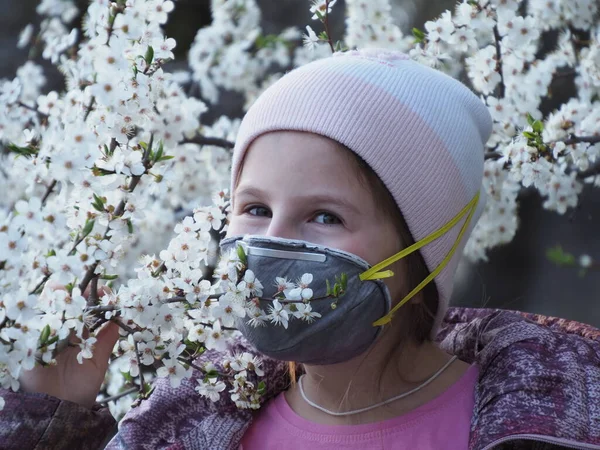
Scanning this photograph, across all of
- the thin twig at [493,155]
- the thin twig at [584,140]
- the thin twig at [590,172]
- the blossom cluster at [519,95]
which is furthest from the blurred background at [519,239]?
the thin twig at [584,140]

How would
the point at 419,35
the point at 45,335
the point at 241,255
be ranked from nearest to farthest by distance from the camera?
1. the point at 45,335
2. the point at 241,255
3. the point at 419,35

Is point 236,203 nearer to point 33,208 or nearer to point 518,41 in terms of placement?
point 33,208

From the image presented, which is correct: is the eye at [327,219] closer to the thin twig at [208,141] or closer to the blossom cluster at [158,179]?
the blossom cluster at [158,179]

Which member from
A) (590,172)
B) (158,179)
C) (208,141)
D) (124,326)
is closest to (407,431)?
(124,326)

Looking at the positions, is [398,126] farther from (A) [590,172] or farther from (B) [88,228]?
(A) [590,172]

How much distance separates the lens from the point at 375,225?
177 cm

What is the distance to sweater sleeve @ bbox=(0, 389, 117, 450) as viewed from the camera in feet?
5.61

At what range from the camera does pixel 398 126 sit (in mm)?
1787

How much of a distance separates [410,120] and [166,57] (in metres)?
0.53

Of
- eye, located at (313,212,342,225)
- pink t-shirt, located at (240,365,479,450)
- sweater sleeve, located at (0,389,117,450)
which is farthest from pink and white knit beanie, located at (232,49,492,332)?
sweater sleeve, located at (0,389,117,450)

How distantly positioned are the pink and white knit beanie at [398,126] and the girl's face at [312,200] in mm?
41

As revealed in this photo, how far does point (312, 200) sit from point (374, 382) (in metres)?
0.44

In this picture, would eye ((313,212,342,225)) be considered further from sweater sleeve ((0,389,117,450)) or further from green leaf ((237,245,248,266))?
sweater sleeve ((0,389,117,450))

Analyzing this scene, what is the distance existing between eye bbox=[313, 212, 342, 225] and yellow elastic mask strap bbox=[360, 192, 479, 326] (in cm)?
12
